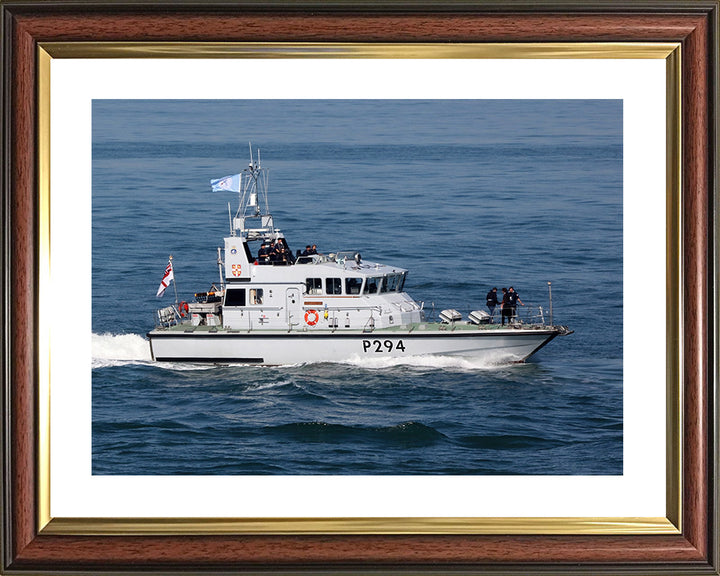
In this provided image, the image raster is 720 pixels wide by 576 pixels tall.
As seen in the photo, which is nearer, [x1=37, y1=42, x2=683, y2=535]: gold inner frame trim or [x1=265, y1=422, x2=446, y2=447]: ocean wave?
[x1=37, y1=42, x2=683, y2=535]: gold inner frame trim

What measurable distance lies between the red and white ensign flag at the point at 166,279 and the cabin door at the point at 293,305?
367 centimetres

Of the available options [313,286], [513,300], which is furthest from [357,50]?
[313,286]

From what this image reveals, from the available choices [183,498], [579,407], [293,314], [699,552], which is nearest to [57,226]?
[183,498]

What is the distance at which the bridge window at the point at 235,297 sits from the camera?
12.2 meters

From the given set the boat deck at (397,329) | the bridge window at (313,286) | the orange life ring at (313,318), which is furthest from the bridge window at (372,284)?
the bridge window at (313,286)

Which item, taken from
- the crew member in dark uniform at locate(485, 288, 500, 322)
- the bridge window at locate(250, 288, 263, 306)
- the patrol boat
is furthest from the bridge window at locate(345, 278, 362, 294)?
the crew member in dark uniform at locate(485, 288, 500, 322)

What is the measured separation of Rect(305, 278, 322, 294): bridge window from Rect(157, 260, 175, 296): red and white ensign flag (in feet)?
13.1

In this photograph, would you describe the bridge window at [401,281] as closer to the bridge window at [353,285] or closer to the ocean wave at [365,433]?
the bridge window at [353,285]

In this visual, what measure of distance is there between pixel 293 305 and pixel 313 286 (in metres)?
0.39

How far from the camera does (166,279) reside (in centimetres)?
852

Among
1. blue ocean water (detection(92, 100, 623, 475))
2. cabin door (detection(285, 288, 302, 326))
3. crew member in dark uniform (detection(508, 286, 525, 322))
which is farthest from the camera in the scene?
cabin door (detection(285, 288, 302, 326))

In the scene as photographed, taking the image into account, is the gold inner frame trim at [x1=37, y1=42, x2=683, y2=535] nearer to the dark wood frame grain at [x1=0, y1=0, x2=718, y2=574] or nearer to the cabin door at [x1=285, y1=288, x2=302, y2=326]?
the dark wood frame grain at [x1=0, y1=0, x2=718, y2=574]

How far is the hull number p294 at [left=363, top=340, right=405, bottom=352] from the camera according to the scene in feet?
32.8

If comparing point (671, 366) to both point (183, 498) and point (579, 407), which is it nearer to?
point (579, 407)
